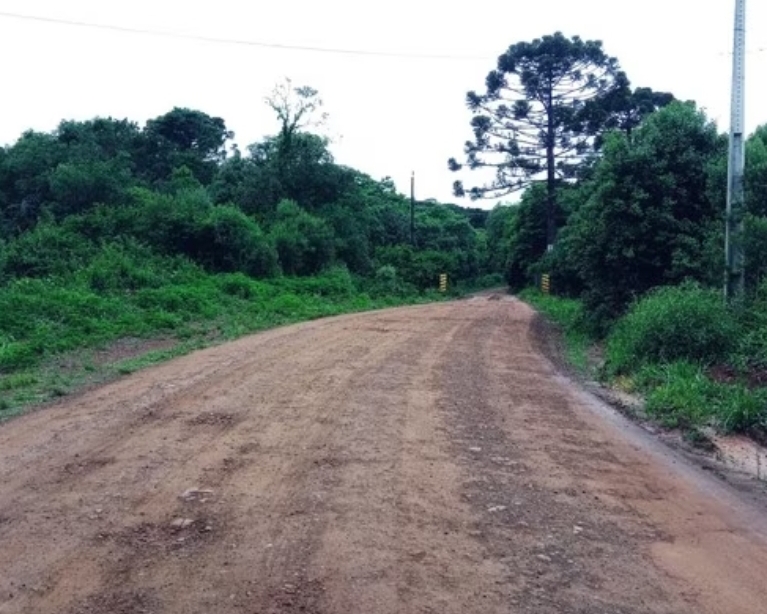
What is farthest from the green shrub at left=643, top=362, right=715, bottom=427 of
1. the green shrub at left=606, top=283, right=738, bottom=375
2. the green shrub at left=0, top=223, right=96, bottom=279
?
the green shrub at left=0, top=223, right=96, bottom=279

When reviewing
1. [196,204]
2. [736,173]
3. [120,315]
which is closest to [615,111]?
[196,204]

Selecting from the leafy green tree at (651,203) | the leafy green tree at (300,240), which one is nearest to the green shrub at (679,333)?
the leafy green tree at (651,203)

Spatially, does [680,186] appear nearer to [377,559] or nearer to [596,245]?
[596,245]

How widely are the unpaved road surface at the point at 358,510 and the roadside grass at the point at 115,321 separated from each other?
5.86 ft

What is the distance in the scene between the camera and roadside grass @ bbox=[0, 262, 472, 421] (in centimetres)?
1143

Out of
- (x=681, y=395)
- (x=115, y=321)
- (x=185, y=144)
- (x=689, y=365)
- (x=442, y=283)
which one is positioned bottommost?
(x=681, y=395)

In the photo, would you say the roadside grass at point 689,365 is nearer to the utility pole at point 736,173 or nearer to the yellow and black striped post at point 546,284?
the utility pole at point 736,173

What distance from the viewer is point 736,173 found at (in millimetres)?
11672

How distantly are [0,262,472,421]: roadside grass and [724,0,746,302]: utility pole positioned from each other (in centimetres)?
934

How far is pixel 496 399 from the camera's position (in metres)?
9.54

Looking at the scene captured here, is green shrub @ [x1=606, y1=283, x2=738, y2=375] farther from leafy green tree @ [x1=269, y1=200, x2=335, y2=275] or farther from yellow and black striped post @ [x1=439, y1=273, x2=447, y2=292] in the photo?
yellow and black striped post @ [x1=439, y1=273, x2=447, y2=292]

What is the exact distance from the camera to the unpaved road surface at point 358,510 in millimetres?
4051

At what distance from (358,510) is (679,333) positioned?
7.31 m

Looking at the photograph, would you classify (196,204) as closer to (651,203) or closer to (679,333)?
(651,203)
